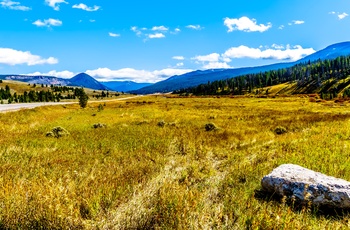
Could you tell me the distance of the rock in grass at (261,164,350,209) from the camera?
5.72 m

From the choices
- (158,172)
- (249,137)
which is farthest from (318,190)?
(249,137)

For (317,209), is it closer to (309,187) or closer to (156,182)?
(309,187)

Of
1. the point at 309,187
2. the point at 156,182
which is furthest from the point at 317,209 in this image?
the point at 156,182

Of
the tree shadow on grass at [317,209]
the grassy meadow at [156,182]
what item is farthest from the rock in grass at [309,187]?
the grassy meadow at [156,182]

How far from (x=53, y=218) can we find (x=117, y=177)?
121 inches

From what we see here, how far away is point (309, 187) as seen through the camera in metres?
6.02

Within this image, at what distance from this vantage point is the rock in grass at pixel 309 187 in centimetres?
572

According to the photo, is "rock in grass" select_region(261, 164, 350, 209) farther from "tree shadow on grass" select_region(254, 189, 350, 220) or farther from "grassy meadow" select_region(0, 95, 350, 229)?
"grassy meadow" select_region(0, 95, 350, 229)

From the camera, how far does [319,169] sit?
8500 millimetres

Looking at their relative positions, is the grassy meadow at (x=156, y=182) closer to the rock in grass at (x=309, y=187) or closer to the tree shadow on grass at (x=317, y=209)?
the tree shadow on grass at (x=317, y=209)

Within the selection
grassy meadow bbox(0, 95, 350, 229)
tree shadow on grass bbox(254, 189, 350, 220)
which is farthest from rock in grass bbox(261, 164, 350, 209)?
grassy meadow bbox(0, 95, 350, 229)

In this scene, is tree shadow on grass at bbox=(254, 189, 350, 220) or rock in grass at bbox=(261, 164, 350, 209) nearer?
tree shadow on grass at bbox=(254, 189, 350, 220)

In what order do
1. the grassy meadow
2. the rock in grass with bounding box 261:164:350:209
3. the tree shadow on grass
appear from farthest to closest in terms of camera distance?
the rock in grass with bounding box 261:164:350:209
the tree shadow on grass
the grassy meadow

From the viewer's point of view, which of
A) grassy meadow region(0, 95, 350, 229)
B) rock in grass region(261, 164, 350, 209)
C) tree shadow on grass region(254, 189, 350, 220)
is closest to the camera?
grassy meadow region(0, 95, 350, 229)
